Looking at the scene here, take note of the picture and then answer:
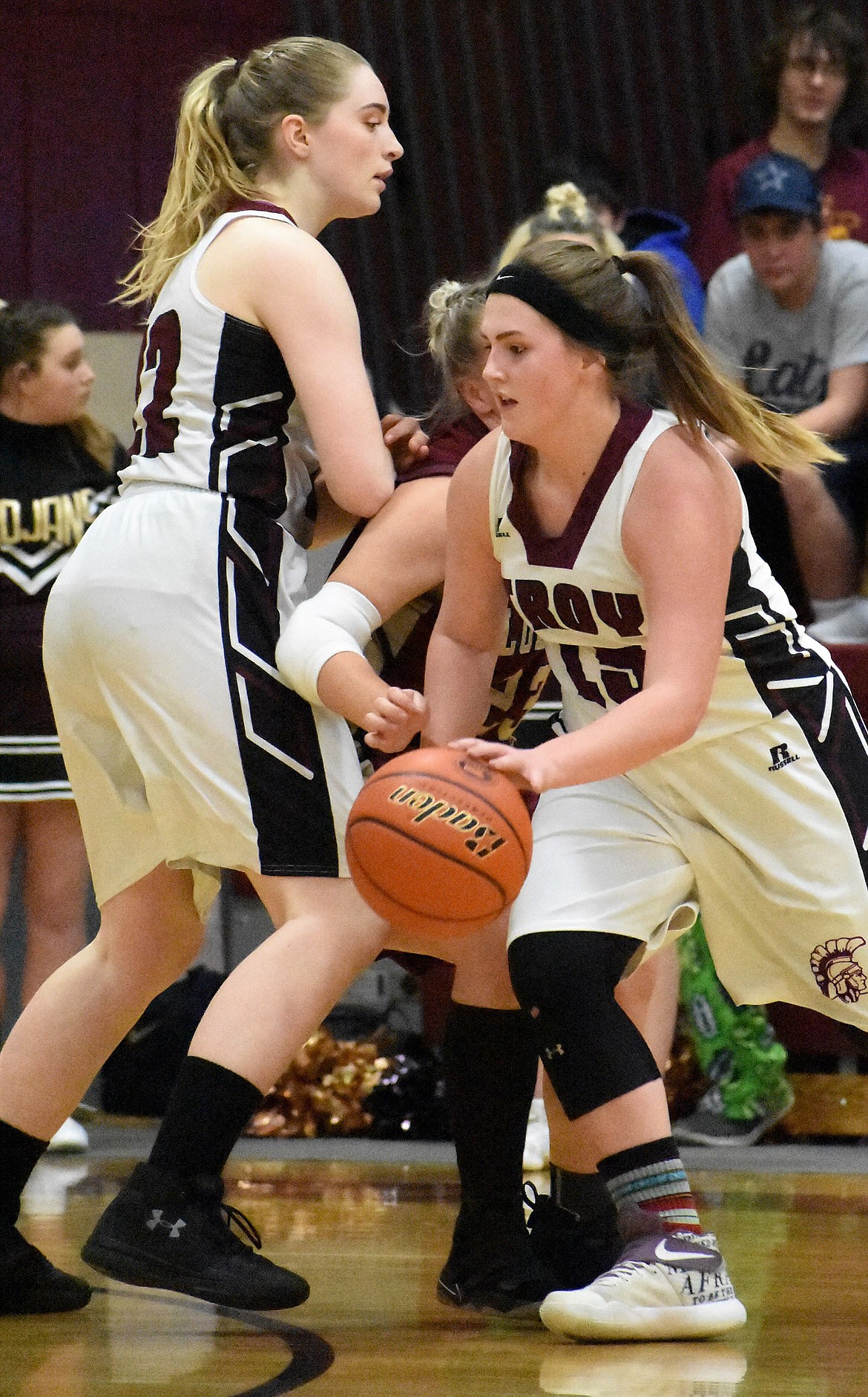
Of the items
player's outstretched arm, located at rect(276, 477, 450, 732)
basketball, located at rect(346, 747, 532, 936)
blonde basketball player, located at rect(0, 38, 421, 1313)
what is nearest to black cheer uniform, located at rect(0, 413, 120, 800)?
blonde basketball player, located at rect(0, 38, 421, 1313)

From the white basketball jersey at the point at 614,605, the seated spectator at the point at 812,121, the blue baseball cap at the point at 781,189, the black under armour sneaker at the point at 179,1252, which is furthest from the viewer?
the seated spectator at the point at 812,121

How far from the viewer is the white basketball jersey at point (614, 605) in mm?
2287

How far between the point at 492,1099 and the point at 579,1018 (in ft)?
0.97

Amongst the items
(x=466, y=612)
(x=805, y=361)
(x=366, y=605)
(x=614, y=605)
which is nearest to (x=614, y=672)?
(x=614, y=605)

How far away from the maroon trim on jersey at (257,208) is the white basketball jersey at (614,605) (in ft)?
1.46

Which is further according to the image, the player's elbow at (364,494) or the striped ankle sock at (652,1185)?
the player's elbow at (364,494)

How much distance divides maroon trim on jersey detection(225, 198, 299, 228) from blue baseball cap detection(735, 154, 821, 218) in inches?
99.9

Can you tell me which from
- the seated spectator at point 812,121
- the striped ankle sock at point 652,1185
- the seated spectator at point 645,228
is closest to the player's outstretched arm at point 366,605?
the striped ankle sock at point 652,1185

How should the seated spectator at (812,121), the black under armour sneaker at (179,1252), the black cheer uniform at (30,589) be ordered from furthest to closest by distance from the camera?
the seated spectator at (812,121)
the black cheer uniform at (30,589)
the black under armour sneaker at (179,1252)

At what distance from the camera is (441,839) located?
2.06m

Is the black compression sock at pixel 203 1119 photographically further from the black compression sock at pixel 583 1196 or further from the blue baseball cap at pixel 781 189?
the blue baseball cap at pixel 781 189

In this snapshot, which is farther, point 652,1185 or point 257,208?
point 257,208

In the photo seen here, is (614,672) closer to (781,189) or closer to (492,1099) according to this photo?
(492,1099)

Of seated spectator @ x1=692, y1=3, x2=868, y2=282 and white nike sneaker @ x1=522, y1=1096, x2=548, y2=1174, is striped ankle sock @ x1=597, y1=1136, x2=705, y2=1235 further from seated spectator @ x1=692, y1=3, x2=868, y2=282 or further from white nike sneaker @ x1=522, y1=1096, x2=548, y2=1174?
seated spectator @ x1=692, y1=3, x2=868, y2=282
